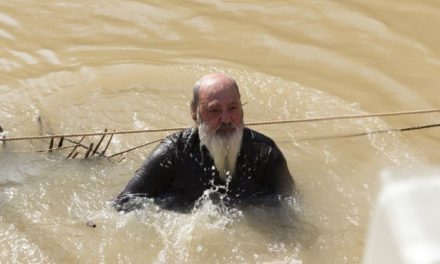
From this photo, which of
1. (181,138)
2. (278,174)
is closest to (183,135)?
(181,138)

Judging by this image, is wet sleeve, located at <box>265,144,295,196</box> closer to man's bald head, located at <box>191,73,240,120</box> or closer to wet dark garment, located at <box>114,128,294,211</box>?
wet dark garment, located at <box>114,128,294,211</box>

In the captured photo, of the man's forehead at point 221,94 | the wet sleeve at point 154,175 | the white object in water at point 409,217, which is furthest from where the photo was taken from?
the wet sleeve at point 154,175

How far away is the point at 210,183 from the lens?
11.7ft

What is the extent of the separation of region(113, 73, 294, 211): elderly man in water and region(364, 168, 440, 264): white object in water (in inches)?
99.3

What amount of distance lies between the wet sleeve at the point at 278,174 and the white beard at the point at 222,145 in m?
0.23

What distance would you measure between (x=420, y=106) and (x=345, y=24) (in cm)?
145

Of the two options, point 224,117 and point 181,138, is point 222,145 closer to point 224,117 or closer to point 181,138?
point 224,117

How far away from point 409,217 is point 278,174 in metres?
2.90

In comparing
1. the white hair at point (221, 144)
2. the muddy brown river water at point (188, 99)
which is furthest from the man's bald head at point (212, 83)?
the muddy brown river water at point (188, 99)

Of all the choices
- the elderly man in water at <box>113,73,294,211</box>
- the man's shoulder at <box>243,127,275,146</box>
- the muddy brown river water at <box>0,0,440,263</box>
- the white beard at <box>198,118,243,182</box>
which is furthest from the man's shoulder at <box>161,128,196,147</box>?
the muddy brown river water at <box>0,0,440,263</box>

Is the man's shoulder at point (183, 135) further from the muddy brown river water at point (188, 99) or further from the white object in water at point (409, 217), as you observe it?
the white object in water at point (409, 217)

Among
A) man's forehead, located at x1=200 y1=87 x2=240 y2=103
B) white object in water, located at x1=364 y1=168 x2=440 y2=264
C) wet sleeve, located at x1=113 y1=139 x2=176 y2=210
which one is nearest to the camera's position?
white object in water, located at x1=364 y1=168 x2=440 y2=264

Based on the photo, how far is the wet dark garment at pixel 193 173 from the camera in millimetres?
3482

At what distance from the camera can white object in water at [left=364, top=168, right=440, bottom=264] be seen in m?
0.71
